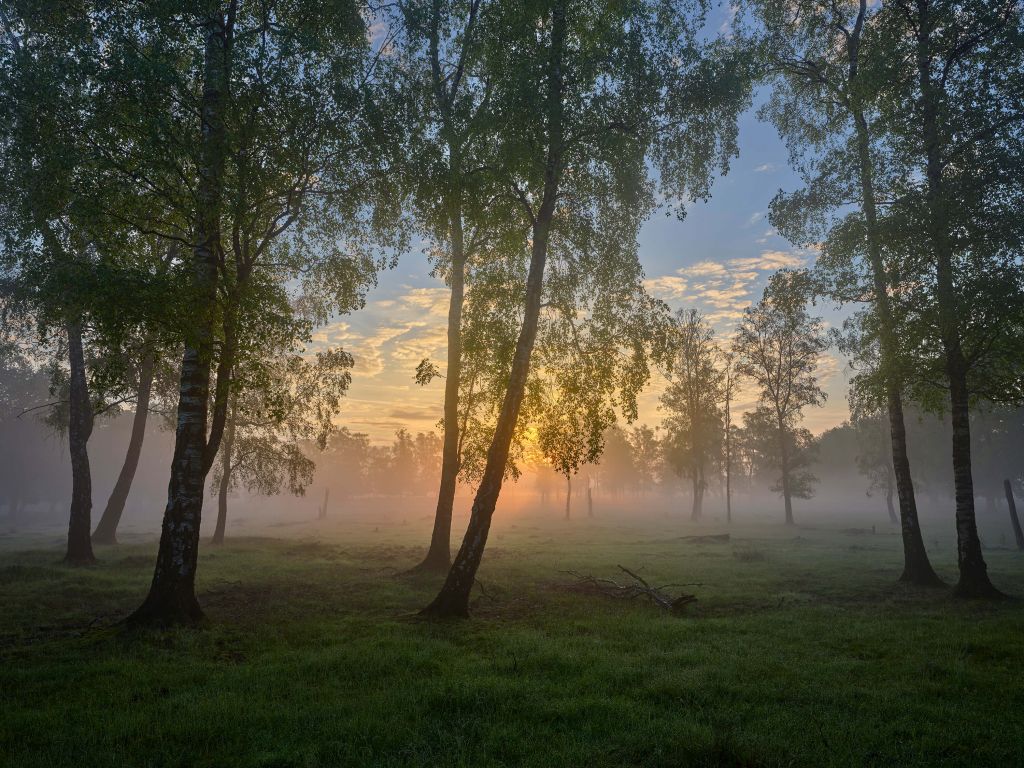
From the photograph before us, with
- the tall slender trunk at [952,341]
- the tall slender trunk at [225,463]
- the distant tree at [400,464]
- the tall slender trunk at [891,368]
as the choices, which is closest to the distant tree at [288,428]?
the tall slender trunk at [225,463]

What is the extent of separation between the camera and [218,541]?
28.7m

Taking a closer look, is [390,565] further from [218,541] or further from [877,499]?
[877,499]

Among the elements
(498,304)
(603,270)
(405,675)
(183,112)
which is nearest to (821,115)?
(603,270)

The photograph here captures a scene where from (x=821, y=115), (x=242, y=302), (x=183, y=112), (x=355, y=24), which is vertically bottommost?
(x=242, y=302)

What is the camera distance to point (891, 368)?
609 inches

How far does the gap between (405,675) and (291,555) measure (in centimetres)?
1961

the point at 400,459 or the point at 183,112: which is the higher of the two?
the point at 183,112

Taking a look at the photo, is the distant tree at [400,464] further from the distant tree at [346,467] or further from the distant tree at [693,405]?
the distant tree at [693,405]

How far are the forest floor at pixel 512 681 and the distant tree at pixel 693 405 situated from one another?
34.8 metres

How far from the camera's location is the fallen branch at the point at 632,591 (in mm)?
13008

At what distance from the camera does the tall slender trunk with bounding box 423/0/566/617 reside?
11945mm

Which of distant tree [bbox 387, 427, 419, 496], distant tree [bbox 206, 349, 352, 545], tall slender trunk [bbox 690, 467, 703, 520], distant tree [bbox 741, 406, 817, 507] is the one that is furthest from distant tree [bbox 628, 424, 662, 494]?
distant tree [bbox 206, 349, 352, 545]

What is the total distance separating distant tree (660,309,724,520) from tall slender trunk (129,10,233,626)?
131ft

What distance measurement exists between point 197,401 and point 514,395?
708 cm
